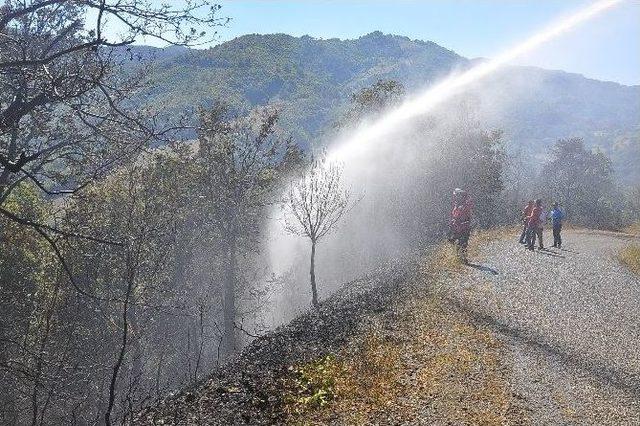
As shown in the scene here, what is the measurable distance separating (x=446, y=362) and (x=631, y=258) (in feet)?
37.8

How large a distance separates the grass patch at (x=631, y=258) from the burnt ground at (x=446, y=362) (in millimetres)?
2294

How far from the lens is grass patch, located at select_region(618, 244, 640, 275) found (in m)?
15.5

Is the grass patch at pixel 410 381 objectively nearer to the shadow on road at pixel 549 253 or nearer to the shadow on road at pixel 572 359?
the shadow on road at pixel 572 359

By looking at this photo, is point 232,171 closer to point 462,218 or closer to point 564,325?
point 462,218

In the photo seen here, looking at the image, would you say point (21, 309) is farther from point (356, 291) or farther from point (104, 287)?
point (356, 291)

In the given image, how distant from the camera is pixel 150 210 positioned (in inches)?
719

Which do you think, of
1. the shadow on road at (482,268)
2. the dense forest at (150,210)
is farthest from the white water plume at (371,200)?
the shadow on road at (482,268)

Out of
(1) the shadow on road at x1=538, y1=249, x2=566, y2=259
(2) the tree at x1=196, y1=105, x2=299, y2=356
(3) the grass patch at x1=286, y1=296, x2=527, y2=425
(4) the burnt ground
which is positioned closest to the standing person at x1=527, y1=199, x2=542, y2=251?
(1) the shadow on road at x1=538, y1=249, x2=566, y2=259

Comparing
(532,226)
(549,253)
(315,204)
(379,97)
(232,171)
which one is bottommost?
(549,253)

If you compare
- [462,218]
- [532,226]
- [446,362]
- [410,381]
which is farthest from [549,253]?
[410,381]

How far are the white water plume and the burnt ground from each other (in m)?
23.1

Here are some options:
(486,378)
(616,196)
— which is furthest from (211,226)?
(616,196)

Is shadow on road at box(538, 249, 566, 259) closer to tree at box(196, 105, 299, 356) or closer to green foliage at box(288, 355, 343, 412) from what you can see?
green foliage at box(288, 355, 343, 412)

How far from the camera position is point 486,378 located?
735 cm
